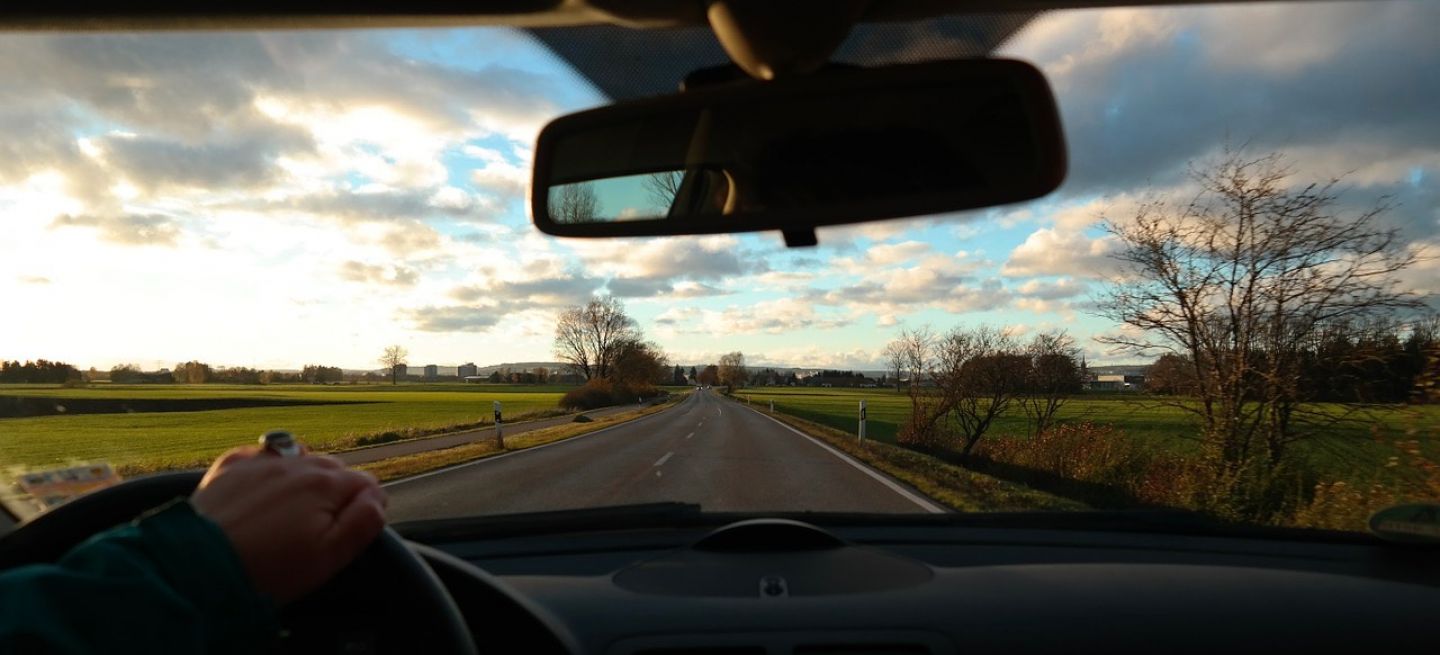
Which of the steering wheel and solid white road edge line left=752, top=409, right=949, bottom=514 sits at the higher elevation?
the steering wheel

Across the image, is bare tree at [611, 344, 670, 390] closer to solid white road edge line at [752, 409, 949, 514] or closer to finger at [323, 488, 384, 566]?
solid white road edge line at [752, 409, 949, 514]

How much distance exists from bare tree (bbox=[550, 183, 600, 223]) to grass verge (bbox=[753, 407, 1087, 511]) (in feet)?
11.8

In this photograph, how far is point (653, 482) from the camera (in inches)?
360

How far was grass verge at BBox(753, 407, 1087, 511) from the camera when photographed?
7.93 m

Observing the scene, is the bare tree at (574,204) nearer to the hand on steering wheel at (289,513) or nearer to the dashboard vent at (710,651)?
the dashboard vent at (710,651)

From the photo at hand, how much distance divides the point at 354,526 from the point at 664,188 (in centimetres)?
167

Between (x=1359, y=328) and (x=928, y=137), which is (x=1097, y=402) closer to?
(x=1359, y=328)

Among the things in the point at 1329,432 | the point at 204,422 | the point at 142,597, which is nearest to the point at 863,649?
the point at 142,597

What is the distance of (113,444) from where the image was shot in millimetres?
9070

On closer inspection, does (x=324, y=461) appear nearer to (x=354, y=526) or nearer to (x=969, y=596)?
(x=354, y=526)

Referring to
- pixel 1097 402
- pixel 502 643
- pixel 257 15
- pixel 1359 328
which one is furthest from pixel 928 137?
pixel 1097 402

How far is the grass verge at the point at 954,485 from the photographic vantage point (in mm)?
7930

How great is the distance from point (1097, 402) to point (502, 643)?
12.2 m

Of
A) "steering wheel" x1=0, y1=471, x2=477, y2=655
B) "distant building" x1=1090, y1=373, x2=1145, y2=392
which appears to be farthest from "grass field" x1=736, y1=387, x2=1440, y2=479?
"steering wheel" x1=0, y1=471, x2=477, y2=655
